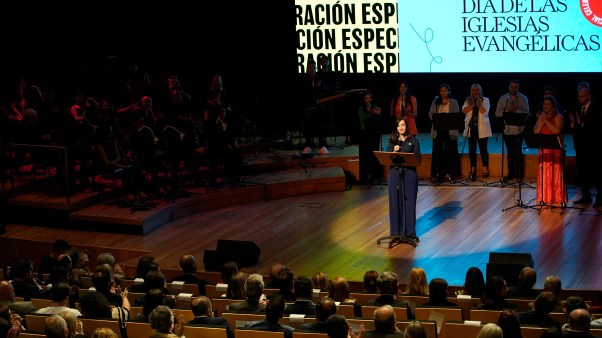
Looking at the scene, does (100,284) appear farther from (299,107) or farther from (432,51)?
(432,51)

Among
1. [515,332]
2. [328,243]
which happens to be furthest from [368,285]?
[328,243]

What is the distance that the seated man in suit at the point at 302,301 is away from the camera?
7.92 metres

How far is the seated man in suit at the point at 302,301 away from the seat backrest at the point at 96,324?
1.37 metres

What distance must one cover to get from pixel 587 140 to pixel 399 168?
315 cm

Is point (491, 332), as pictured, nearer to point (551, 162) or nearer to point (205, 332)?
point (205, 332)

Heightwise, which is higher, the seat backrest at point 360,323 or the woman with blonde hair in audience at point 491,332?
the woman with blonde hair in audience at point 491,332

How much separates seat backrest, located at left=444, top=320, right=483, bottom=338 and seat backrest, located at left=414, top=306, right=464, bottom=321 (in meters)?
0.54

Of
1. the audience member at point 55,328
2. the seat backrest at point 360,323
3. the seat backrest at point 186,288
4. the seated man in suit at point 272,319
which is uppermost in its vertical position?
the audience member at point 55,328

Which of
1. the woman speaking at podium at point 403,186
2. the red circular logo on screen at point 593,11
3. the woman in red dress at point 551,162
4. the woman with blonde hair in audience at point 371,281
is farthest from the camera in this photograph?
the red circular logo on screen at point 593,11

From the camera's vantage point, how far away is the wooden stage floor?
36.8ft

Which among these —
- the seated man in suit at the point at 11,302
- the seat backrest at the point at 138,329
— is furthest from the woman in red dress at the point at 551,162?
the seated man in suit at the point at 11,302

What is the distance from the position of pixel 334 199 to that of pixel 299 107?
213 centimetres

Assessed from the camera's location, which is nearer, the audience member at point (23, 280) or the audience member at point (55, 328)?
the audience member at point (55, 328)

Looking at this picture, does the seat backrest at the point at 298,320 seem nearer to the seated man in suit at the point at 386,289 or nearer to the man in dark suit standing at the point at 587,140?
the seated man in suit at the point at 386,289
